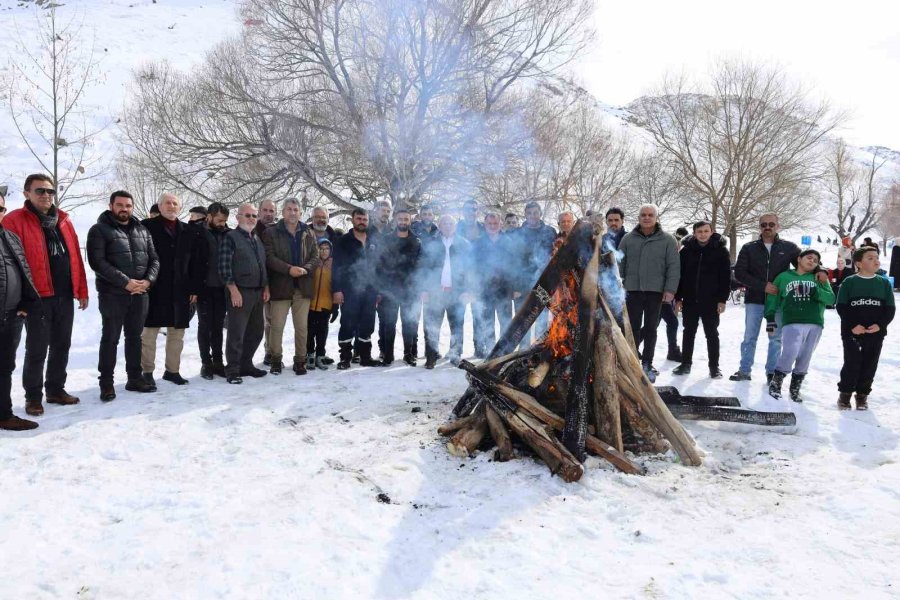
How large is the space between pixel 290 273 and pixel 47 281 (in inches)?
91.3

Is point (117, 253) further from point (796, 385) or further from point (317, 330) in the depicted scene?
point (796, 385)

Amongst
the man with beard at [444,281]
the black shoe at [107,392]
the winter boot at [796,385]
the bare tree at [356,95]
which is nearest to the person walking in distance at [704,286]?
the winter boot at [796,385]

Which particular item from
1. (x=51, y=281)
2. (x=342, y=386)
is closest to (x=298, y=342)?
(x=342, y=386)

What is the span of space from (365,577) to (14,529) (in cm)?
190

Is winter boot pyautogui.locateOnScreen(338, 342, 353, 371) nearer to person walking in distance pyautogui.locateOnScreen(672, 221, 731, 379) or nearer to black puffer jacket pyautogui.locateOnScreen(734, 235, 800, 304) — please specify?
person walking in distance pyautogui.locateOnScreen(672, 221, 731, 379)

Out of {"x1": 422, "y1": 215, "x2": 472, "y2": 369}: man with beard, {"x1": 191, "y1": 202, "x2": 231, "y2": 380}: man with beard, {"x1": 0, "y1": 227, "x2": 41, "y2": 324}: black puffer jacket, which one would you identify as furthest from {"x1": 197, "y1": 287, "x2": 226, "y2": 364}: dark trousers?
{"x1": 422, "y1": 215, "x2": 472, "y2": 369}: man with beard

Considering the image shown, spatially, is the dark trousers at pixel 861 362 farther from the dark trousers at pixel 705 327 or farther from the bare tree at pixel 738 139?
the bare tree at pixel 738 139

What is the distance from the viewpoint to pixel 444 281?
709 cm

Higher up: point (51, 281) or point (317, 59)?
point (317, 59)

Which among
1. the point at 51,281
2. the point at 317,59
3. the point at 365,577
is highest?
the point at 317,59

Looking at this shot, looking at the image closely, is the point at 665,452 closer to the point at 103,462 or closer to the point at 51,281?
the point at 103,462

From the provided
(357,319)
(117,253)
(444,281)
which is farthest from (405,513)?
(444,281)

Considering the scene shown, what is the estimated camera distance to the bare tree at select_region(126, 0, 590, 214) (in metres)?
12.6

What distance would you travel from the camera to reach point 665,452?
4004mm
